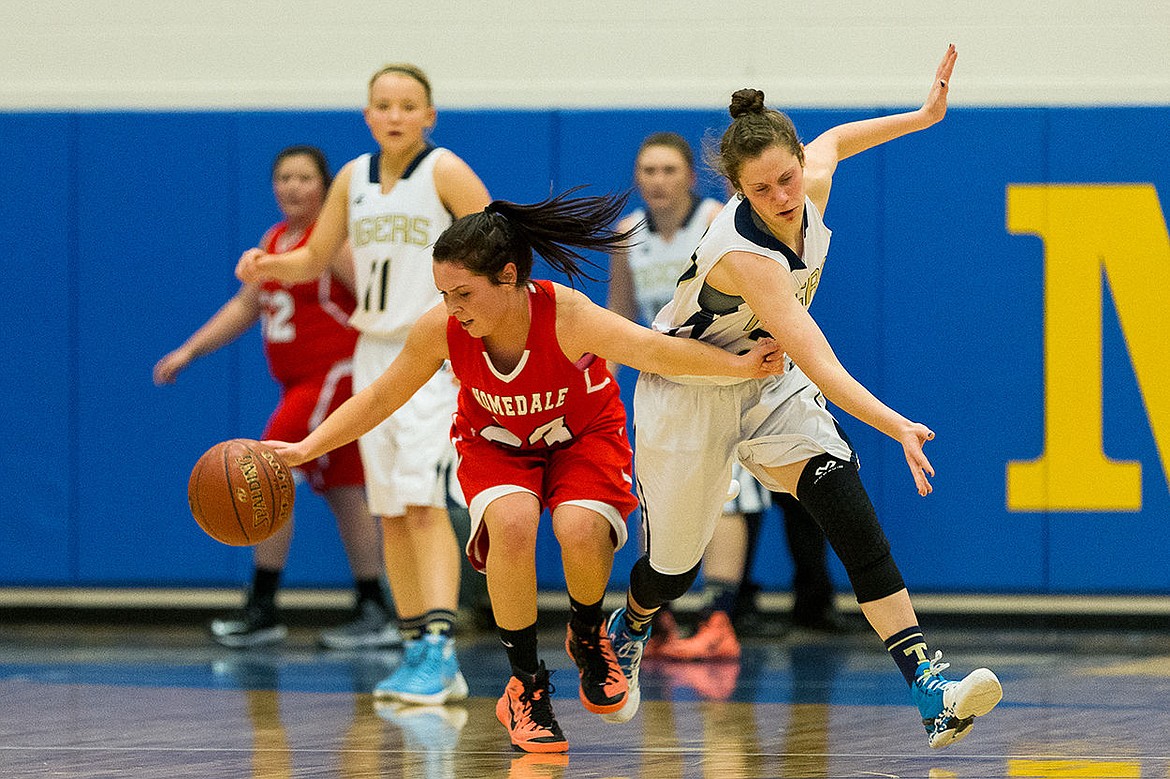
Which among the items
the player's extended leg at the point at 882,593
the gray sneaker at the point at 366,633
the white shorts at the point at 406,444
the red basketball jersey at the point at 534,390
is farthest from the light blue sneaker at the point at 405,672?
the player's extended leg at the point at 882,593

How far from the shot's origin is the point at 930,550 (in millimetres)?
6621

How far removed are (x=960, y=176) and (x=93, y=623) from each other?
13.5 feet

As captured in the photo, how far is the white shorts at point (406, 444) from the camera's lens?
4.93m

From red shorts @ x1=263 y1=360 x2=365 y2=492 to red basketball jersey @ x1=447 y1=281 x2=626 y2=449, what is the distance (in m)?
2.21

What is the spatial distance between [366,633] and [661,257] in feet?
6.02

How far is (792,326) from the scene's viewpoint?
3633mm

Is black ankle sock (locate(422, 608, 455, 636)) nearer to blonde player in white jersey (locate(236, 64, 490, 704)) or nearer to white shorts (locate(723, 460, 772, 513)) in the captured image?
blonde player in white jersey (locate(236, 64, 490, 704))

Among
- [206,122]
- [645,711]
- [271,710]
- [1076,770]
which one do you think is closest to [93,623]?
[206,122]

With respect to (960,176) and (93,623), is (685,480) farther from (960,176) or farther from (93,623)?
(93,623)

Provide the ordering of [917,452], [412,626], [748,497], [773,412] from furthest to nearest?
[748,497]
[412,626]
[773,412]
[917,452]

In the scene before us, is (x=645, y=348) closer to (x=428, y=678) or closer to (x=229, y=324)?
(x=428, y=678)

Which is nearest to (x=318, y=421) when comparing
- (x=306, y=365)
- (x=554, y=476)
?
(x=306, y=365)

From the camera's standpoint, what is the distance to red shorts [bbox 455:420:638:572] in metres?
4.00

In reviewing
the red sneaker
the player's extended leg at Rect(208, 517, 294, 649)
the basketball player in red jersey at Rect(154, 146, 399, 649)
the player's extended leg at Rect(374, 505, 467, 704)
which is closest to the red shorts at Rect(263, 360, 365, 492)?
the basketball player in red jersey at Rect(154, 146, 399, 649)
